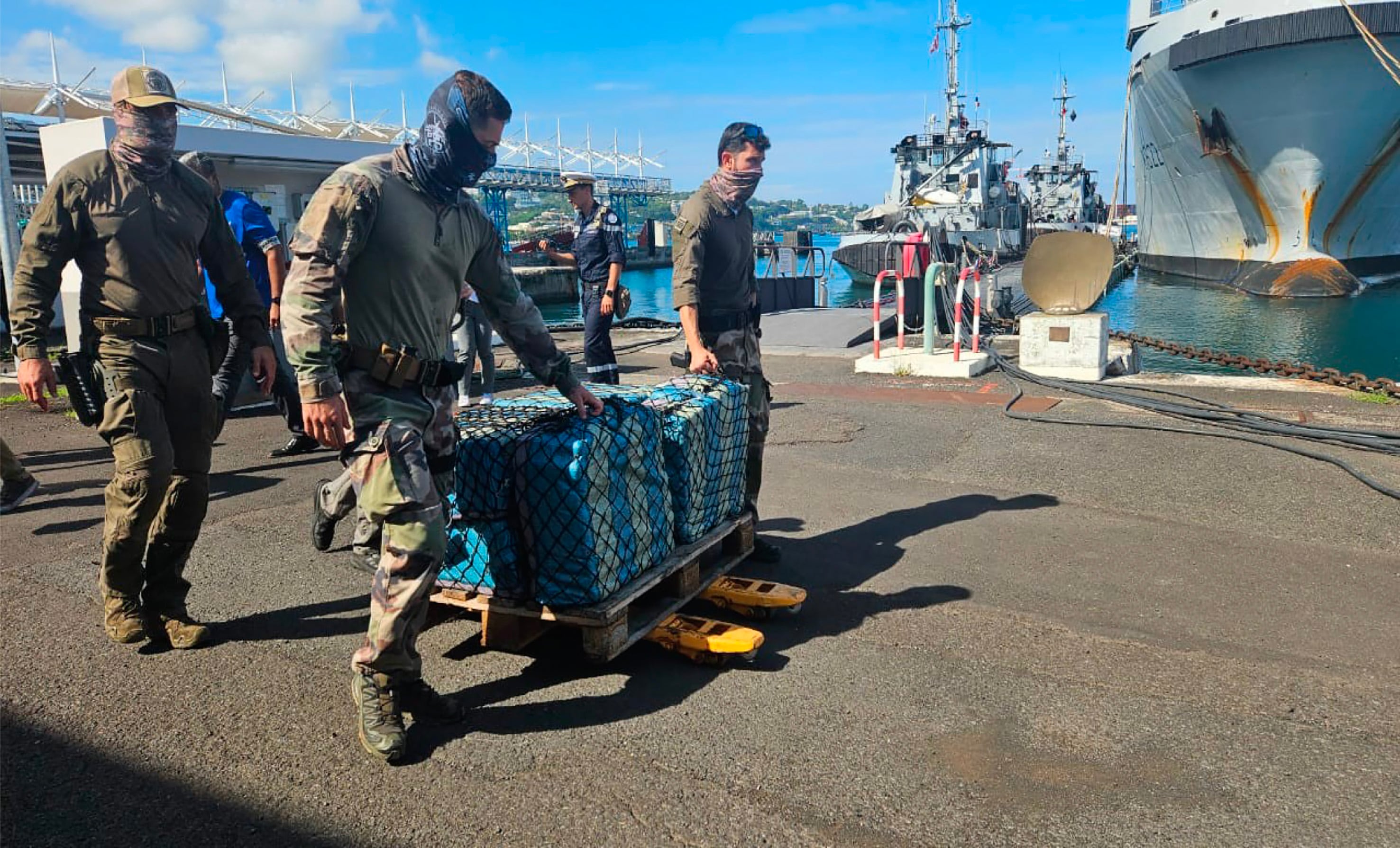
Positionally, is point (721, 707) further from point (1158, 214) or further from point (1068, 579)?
point (1158, 214)

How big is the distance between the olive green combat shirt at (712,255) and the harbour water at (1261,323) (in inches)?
509

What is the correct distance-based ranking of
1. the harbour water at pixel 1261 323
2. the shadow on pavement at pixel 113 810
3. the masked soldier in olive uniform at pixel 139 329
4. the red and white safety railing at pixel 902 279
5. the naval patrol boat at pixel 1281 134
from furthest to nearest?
the naval patrol boat at pixel 1281 134, the harbour water at pixel 1261 323, the red and white safety railing at pixel 902 279, the masked soldier in olive uniform at pixel 139 329, the shadow on pavement at pixel 113 810

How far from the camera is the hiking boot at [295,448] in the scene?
23.7 feet

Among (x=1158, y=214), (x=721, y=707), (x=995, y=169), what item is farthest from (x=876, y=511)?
(x=995, y=169)

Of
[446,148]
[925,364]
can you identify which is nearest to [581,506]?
[446,148]

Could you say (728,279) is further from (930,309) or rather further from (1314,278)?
(1314,278)

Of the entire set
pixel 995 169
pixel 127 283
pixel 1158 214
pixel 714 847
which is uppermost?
pixel 995 169

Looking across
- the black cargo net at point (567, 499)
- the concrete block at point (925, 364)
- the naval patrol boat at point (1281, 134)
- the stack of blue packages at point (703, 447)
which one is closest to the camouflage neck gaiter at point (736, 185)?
the stack of blue packages at point (703, 447)

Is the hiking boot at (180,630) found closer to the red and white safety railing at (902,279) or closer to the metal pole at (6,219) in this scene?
the red and white safety railing at (902,279)

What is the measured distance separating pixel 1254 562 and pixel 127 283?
536 cm

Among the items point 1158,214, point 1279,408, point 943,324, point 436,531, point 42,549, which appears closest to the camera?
point 436,531

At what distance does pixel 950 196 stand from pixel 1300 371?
36028mm

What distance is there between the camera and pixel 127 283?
3.60 meters

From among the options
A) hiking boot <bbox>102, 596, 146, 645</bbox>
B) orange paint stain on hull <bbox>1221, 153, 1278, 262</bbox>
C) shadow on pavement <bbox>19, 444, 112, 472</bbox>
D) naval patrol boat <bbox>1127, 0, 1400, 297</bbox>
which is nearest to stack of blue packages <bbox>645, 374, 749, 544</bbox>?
hiking boot <bbox>102, 596, 146, 645</bbox>
